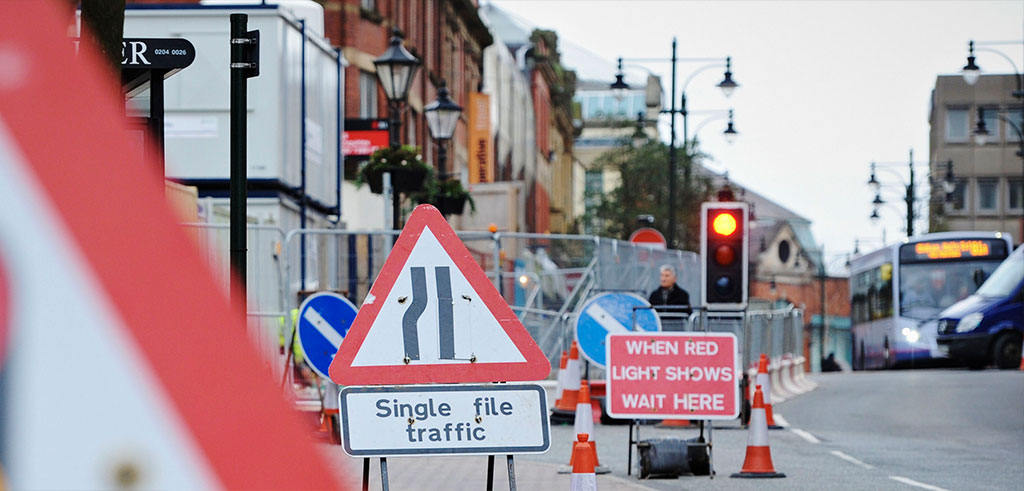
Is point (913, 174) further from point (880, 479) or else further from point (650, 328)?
point (880, 479)

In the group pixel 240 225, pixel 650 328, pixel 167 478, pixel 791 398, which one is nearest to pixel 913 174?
pixel 791 398

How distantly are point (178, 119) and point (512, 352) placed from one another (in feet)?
50.8

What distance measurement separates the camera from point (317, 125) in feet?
76.4

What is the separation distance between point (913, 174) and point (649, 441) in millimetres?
42834

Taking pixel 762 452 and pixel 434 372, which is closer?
pixel 434 372

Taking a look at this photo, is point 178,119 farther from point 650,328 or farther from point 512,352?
point 512,352

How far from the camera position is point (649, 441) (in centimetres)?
1348

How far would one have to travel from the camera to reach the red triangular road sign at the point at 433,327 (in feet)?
21.7

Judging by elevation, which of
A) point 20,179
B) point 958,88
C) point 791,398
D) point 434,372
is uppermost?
point 958,88

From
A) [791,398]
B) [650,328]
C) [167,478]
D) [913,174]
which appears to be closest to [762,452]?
[650,328]

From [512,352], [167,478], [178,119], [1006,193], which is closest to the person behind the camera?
[167,478]

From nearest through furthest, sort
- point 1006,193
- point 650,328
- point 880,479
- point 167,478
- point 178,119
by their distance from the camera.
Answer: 1. point 167,478
2. point 880,479
3. point 650,328
4. point 178,119
5. point 1006,193

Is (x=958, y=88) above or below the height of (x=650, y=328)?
above

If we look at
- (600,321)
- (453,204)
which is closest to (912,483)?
(600,321)
